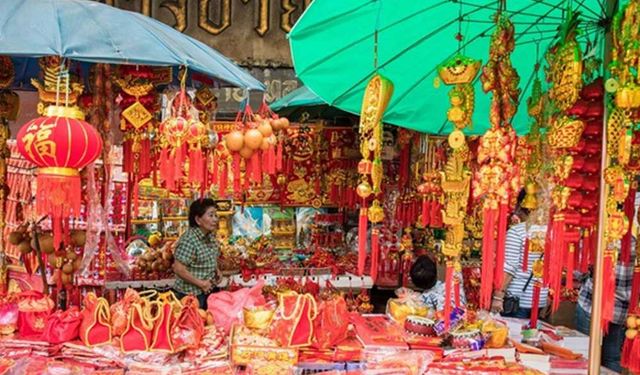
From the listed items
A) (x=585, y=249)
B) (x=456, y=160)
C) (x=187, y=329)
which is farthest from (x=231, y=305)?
(x=585, y=249)

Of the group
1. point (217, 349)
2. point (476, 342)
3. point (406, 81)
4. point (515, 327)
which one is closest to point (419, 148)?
point (406, 81)

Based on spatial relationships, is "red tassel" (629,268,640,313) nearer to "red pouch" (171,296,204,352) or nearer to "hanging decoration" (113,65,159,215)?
"red pouch" (171,296,204,352)

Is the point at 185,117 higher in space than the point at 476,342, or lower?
higher

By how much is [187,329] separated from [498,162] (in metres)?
1.47

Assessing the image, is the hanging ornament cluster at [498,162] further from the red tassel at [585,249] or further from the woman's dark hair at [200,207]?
the woman's dark hair at [200,207]

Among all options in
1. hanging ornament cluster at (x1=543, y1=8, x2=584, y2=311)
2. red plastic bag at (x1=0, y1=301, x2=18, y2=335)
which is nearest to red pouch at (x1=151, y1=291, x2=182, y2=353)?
red plastic bag at (x1=0, y1=301, x2=18, y2=335)

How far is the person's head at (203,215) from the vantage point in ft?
13.2

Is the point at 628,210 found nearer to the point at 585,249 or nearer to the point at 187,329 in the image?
the point at 585,249

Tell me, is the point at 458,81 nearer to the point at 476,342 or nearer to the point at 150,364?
the point at 476,342

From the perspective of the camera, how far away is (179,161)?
3.13 metres

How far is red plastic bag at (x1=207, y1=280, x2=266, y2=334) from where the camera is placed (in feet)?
9.33

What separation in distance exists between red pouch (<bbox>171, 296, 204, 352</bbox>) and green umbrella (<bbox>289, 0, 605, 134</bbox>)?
127cm

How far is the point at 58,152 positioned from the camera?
93.0 inches

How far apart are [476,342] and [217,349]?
1.10 metres
